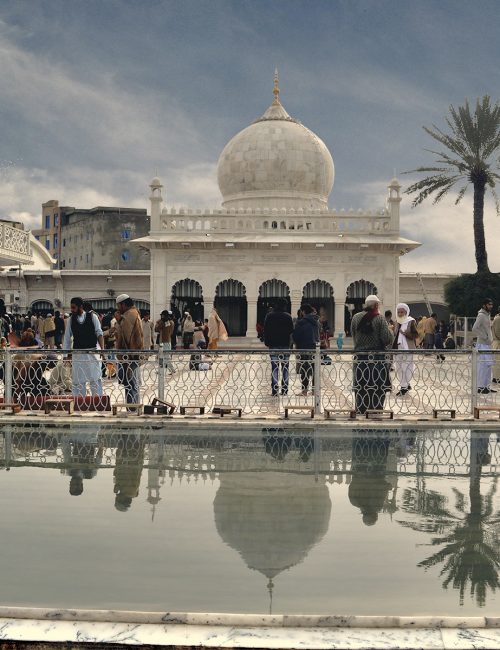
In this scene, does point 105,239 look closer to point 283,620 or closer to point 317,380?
point 317,380

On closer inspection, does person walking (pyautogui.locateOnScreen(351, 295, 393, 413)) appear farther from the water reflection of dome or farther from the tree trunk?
the tree trunk

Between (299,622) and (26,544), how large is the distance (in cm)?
173

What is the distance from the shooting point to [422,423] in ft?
27.5

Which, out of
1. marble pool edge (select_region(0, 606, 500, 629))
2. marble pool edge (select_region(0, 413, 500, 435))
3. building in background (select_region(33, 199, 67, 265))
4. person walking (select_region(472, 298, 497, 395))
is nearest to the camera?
marble pool edge (select_region(0, 606, 500, 629))

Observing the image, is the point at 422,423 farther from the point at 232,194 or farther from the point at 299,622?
A: the point at 232,194

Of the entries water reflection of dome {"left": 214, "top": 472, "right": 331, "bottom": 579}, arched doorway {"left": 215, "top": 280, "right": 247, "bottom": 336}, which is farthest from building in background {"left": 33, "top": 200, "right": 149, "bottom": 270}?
water reflection of dome {"left": 214, "top": 472, "right": 331, "bottom": 579}

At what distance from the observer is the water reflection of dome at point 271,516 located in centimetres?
382

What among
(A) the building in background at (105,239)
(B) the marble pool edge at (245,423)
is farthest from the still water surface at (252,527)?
(A) the building in background at (105,239)

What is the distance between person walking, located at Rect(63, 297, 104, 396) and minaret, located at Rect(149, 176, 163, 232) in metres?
15.1

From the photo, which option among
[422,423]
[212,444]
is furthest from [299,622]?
[422,423]

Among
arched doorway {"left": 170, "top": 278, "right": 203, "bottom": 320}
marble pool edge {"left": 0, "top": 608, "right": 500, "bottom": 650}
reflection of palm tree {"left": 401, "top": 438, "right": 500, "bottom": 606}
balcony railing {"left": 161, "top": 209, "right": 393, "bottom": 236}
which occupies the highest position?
balcony railing {"left": 161, "top": 209, "right": 393, "bottom": 236}

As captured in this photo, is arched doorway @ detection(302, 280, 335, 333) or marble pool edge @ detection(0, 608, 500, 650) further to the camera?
arched doorway @ detection(302, 280, 335, 333)

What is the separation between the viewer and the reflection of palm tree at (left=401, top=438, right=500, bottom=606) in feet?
11.3

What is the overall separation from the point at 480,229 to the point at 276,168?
26.2 ft
